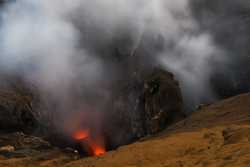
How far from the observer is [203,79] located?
106 meters

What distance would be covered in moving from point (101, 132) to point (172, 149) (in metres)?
82.2

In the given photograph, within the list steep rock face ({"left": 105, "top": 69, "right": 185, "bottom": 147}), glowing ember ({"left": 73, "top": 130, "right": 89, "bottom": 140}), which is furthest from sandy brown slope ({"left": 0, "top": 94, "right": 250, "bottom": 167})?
glowing ember ({"left": 73, "top": 130, "right": 89, "bottom": 140})

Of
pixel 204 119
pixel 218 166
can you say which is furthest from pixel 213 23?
pixel 218 166

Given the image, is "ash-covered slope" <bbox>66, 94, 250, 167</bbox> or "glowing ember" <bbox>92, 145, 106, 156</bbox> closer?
"ash-covered slope" <bbox>66, 94, 250, 167</bbox>

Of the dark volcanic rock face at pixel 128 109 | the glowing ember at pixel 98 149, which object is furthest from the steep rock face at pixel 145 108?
the glowing ember at pixel 98 149

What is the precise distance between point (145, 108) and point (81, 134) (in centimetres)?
3317

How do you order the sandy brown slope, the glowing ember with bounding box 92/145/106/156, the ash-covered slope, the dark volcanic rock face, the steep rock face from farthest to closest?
the glowing ember with bounding box 92/145/106/156
the steep rock face
the dark volcanic rock face
the ash-covered slope
the sandy brown slope

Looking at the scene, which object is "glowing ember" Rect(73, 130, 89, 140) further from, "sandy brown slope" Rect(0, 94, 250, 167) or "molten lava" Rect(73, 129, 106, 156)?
"sandy brown slope" Rect(0, 94, 250, 167)

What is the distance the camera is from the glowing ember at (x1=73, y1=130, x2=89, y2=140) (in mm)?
108062

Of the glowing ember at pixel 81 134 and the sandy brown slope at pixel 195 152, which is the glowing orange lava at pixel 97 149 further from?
the sandy brown slope at pixel 195 152

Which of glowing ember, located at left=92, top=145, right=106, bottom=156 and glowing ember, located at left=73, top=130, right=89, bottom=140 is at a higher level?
glowing ember, located at left=73, top=130, right=89, bottom=140

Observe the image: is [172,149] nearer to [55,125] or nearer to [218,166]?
[218,166]

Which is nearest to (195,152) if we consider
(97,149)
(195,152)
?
(195,152)

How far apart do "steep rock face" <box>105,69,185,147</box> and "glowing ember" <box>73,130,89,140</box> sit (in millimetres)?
8688
